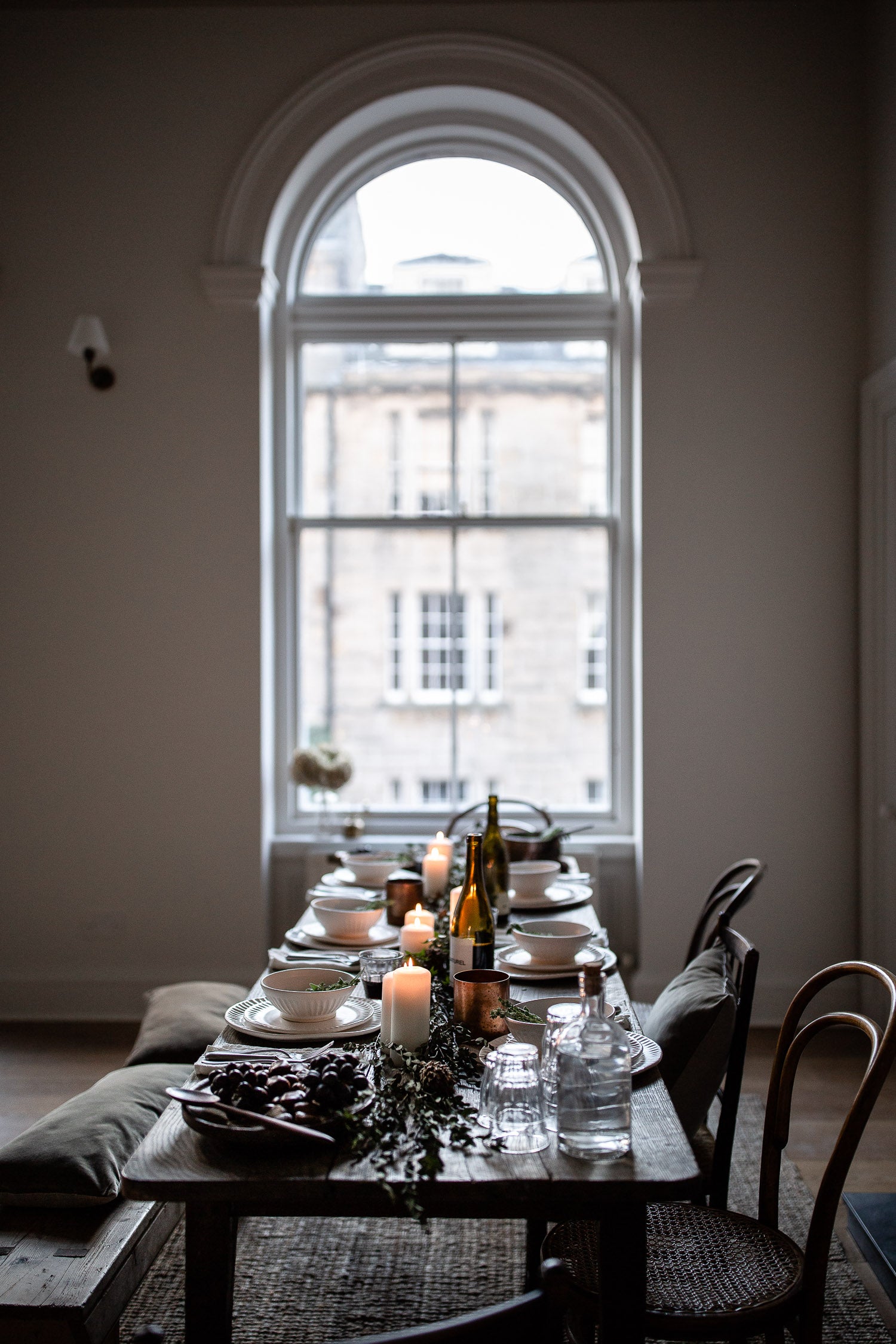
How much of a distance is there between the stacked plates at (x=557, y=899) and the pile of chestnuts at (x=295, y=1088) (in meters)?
1.25

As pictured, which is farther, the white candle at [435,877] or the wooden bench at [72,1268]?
the white candle at [435,877]

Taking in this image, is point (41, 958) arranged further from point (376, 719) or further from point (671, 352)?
point (671, 352)

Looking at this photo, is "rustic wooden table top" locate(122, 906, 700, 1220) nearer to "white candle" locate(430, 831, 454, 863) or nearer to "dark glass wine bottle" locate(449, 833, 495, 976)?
"dark glass wine bottle" locate(449, 833, 495, 976)

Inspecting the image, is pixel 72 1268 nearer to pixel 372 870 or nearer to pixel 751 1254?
pixel 751 1254

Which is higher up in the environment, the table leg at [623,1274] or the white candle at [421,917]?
the white candle at [421,917]

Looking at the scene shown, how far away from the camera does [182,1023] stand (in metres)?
2.81

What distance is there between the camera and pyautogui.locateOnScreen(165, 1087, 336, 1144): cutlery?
4.30 ft

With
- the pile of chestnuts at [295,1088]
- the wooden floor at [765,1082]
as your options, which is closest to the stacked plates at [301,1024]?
the pile of chestnuts at [295,1088]

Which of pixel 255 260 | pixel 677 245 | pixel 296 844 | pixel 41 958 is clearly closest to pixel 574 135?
pixel 677 245

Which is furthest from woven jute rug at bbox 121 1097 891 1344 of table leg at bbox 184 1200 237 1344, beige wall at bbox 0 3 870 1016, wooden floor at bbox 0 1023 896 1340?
beige wall at bbox 0 3 870 1016

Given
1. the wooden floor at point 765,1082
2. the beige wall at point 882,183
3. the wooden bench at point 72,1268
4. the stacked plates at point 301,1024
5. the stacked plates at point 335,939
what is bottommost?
the wooden floor at point 765,1082

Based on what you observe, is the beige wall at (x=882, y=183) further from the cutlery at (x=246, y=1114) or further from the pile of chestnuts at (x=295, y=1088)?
the cutlery at (x=246, y=1114)

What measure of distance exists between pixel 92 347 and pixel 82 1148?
9.92 ft

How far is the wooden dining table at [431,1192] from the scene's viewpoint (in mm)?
1263
